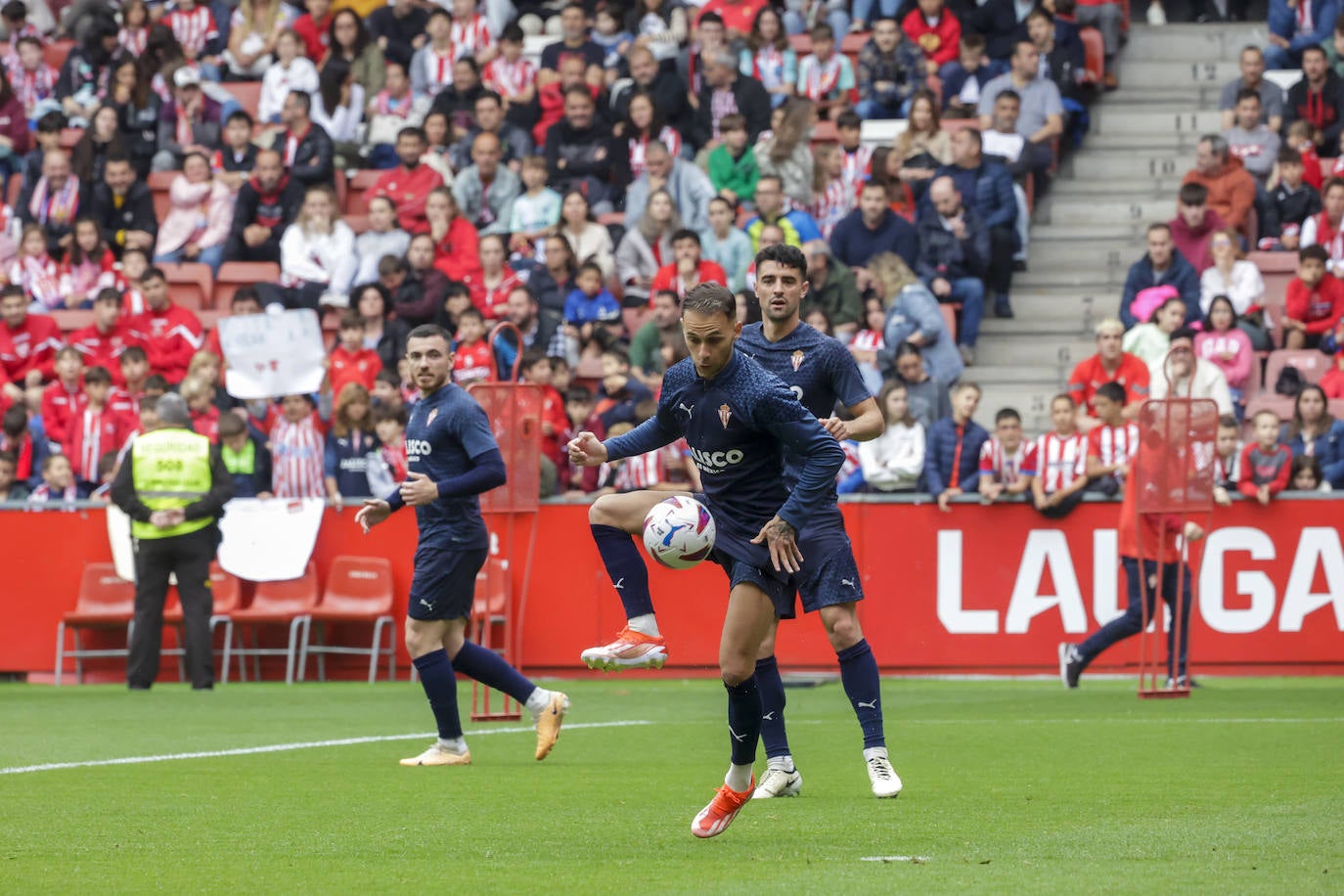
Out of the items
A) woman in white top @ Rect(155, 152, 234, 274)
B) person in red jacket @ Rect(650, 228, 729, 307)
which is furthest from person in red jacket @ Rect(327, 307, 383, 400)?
woman in white top @ Rect(155, 152, 234, 274)

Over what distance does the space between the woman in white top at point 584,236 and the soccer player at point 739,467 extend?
12534 mm

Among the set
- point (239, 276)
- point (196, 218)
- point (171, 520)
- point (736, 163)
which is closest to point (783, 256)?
point (171, 520)

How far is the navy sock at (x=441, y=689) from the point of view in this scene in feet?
34.4

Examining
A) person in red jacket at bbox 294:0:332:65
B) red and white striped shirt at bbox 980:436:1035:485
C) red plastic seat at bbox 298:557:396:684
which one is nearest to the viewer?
red and white striped shirt at bbox 980:436:1035:485

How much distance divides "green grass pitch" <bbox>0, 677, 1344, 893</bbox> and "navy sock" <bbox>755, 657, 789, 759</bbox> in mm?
249

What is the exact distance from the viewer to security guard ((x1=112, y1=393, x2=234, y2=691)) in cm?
1667

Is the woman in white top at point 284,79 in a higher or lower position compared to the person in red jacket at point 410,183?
higher

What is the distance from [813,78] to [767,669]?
46.7ft

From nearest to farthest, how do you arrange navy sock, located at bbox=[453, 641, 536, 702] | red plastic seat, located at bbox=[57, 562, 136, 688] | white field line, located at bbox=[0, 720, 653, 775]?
white field line, located at bbox=[0, 720, 653, 775]
navy sock, located at bbox=[453, 641, 536, 702]
red plastic seat, located at bbox=[57, 562, 136, 688]

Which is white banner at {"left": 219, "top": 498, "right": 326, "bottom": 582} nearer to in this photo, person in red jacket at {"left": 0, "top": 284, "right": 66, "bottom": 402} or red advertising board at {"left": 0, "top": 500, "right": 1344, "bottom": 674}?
red advertising board at {"left": 0, "top": 500, "right": 1344, "bottom": 674}

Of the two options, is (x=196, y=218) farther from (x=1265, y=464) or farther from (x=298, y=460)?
(x=1265, y=464)

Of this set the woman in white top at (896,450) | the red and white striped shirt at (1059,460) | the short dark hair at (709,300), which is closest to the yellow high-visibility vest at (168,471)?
the woman in white top at (896,450)

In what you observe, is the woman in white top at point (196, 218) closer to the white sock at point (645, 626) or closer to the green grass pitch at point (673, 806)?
the green grass pitch at point (673, 806)

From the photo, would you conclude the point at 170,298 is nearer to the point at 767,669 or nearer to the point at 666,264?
the point at 666,264
